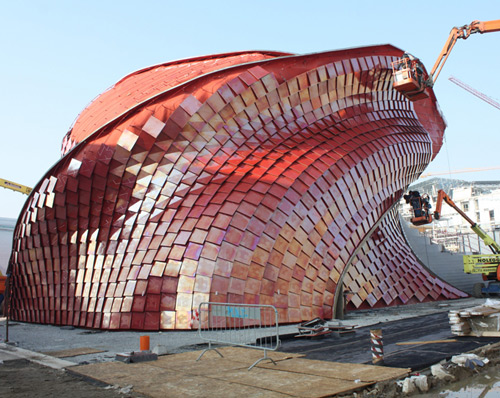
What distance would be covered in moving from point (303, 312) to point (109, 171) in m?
9.03

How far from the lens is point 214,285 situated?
47.0 feet

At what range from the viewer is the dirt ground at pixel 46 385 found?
6447 mm

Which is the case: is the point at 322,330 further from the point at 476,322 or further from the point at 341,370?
the point at 341,370

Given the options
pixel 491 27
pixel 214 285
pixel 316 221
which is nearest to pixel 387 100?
pixel 316 221

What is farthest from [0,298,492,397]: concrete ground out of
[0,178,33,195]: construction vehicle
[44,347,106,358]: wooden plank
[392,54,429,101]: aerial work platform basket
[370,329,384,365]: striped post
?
[0,178,33,195]: construction vehicle

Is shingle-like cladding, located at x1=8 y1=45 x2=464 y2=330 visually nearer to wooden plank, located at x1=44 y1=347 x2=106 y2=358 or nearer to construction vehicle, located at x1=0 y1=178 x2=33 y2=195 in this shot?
wooden plank, located at x1=44 y1=347 x2=106 y2=358

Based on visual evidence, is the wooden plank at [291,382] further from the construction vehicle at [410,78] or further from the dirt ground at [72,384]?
the construction vehicle at [410,78]

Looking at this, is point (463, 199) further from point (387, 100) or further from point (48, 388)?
point (48, 388)

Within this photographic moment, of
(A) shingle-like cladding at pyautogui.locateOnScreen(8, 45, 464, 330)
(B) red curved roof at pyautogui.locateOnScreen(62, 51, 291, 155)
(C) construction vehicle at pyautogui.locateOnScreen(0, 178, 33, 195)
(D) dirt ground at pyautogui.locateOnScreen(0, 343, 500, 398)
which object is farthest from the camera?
(C) construction vehicle at pyautogui.locateOnScreen(0, 178, 33, 195)

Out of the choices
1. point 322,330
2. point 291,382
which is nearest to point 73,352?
point 291,382

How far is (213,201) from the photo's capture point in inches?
621

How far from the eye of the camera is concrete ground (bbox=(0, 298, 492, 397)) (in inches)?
254

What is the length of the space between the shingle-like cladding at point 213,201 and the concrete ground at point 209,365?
7.35 ft

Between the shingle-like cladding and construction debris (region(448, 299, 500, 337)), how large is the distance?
611cm
